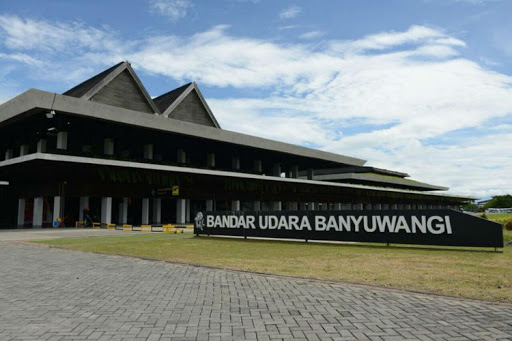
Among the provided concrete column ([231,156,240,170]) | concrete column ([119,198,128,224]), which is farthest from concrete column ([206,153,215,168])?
concrete column ([119,198,128,224])

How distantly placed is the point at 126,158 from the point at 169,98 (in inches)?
732

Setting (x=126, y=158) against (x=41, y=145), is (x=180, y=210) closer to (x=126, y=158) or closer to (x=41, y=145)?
(x=126, y=158)

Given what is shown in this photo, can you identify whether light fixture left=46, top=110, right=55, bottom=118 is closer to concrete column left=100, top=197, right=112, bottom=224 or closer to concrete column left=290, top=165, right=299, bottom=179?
concrete column left=100, top=197, right=112, bottom=224

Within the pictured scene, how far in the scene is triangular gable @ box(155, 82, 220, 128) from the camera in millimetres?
52062

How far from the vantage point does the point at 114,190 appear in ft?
118

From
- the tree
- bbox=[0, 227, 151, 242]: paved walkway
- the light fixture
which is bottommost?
bbox=[0, 227, 151, 242]: paved walkway

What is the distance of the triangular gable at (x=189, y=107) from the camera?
5206cm

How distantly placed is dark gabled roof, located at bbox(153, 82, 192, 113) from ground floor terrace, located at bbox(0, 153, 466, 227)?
14706 millimetres

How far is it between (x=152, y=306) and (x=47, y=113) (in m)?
30.4

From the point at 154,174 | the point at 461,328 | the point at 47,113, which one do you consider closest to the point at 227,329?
the point at 461,328

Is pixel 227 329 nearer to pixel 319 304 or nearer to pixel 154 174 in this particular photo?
pixel 319 304

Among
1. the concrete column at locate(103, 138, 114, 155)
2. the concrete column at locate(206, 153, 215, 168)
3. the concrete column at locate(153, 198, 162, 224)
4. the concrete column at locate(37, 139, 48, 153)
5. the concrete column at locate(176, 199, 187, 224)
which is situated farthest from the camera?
the concrete column at locate(206, 153, 215, 168)

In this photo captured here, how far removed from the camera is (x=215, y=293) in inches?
261

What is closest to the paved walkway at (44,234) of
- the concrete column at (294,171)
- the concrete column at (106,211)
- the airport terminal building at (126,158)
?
the airport terminal building at (126,158)
